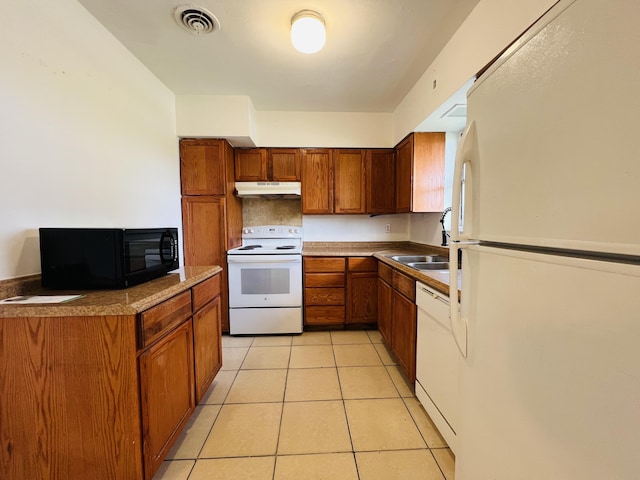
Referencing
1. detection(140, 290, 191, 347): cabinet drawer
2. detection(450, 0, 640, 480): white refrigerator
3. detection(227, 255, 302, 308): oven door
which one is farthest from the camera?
detection(227, 255, 302, 308): oven door

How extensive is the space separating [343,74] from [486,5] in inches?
42.6

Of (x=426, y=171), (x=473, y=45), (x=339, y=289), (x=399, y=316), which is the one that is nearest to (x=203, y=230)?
(x=339, y=289)

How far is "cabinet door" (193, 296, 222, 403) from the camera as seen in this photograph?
155cm

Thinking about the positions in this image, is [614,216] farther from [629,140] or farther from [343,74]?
[343,74]

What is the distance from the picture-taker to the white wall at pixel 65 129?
3.76 feet

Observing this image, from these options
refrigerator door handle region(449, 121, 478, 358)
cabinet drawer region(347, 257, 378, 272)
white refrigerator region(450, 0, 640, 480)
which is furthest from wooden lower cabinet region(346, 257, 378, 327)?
white refrigerator region(450, 0, 640, 480)

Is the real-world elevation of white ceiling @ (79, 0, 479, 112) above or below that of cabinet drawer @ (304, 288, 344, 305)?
above

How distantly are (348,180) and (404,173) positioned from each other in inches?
25.4

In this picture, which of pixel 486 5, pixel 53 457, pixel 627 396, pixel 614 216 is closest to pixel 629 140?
pixel 614 216

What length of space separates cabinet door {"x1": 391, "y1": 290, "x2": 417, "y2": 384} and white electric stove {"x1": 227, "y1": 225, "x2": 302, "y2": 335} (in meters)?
1.08

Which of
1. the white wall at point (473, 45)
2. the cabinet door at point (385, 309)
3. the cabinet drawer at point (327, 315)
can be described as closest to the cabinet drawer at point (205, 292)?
the cabinet drawer at point (327, 315)

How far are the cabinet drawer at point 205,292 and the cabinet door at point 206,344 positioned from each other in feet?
0.12

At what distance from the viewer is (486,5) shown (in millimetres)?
1360

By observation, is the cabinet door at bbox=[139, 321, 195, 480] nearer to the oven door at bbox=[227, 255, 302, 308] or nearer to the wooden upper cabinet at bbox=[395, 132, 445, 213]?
the oven door at bbox=[227, 255, 302, 308]
